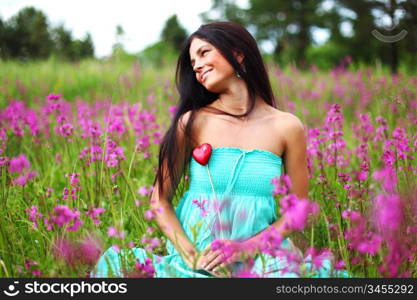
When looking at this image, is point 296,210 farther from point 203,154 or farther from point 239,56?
point 239,56

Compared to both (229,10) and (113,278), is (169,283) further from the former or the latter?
(229,10)

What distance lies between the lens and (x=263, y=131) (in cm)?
220

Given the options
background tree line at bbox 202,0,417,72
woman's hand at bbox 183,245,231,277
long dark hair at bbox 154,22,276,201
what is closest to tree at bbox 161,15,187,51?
background tree line at bbox 202,0,417,72

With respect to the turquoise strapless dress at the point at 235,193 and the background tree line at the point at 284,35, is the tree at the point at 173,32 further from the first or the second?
the turquoise strapless dress at the point at 235,193

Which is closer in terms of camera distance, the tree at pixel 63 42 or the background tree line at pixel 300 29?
the tree at pixel 63 42

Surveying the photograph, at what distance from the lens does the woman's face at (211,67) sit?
220 cm

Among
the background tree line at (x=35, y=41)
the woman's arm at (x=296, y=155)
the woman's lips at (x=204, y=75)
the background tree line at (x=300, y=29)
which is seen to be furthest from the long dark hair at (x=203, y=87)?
the background tree line at (x=300, y=29)

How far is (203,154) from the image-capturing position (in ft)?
6.97

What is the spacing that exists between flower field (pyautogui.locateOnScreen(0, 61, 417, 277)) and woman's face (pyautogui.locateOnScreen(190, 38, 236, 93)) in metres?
0.41

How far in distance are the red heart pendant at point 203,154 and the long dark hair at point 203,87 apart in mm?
152

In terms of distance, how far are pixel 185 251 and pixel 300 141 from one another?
0.79 meters

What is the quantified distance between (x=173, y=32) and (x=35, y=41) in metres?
12.4

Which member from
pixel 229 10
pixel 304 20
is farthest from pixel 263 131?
pixel 304 20

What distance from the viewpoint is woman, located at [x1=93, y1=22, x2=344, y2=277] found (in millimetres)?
2102
